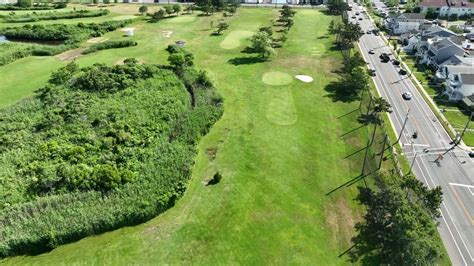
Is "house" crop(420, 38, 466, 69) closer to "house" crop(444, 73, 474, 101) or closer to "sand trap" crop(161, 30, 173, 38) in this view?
"house" crop(444, 73, 474, 101)

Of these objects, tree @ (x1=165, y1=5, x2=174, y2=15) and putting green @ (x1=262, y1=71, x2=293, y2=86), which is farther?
tree @ (x1=165, y1=5, x2=174, y2=15)

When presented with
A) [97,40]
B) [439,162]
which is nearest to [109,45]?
[97,40]

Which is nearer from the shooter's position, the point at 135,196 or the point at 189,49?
the point at 135,196

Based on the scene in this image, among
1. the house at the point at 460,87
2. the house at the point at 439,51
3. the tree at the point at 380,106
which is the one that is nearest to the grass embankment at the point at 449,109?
the house at the point at 460,87

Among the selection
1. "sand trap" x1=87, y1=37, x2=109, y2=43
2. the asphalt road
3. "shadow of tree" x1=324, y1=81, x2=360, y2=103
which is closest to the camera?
the asphalt road

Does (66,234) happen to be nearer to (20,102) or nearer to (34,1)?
(20,102)

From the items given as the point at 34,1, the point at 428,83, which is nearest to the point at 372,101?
the point at 428,83

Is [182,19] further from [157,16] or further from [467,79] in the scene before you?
[467,79]

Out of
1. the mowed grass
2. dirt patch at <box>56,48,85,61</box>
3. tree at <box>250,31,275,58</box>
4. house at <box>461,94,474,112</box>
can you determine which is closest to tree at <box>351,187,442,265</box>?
the mowed grass
